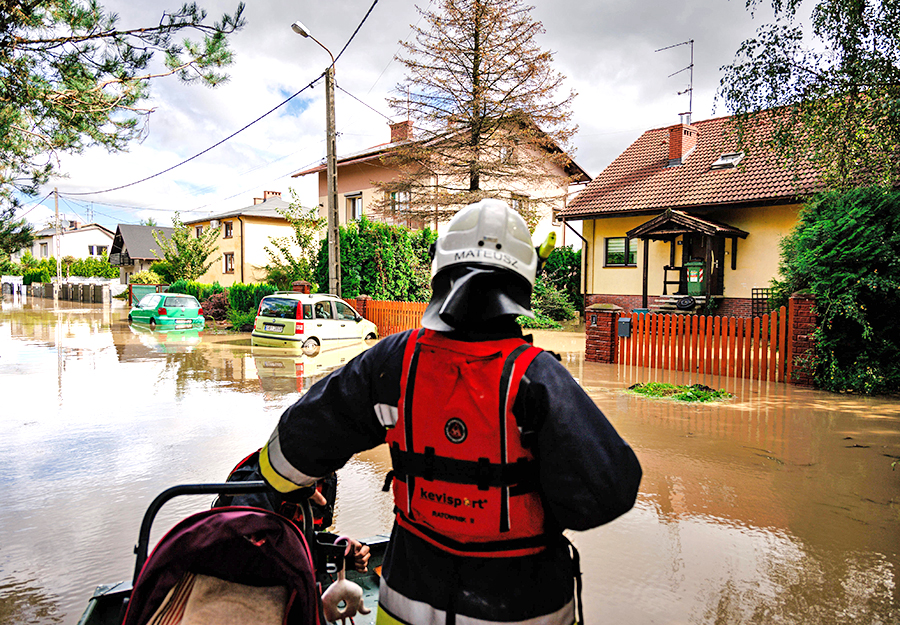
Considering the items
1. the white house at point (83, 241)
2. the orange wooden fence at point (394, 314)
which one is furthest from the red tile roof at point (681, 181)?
the white house at point (83, 241)

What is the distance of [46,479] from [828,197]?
A: 38.5 feet

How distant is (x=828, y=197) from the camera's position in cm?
1039

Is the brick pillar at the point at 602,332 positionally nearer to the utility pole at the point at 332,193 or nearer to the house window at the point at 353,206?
the utility pole at the point at 332,193

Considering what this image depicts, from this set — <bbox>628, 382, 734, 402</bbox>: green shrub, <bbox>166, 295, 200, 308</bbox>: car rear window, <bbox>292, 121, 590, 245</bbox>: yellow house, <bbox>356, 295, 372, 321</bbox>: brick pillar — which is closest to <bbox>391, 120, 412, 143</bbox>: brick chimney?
<bbox>292, 121, 590, 245</bbox>: yellow house

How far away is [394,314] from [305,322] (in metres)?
3.91

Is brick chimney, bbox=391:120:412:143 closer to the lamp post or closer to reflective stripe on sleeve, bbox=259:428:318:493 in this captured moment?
the lamp post

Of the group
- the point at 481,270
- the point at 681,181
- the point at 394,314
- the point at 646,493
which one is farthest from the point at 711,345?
the point at 681,181

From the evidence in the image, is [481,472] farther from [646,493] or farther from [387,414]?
[646,493]

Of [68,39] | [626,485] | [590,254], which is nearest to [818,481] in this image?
[626,485]

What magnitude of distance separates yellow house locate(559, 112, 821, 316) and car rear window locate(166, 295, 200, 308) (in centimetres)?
1469

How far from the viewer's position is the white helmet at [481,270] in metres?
1.72

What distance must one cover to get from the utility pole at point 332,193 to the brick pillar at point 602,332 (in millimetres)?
6863

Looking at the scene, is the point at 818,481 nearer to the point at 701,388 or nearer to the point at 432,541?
the point at 701,388

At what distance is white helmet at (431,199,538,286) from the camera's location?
1803 millimetres
